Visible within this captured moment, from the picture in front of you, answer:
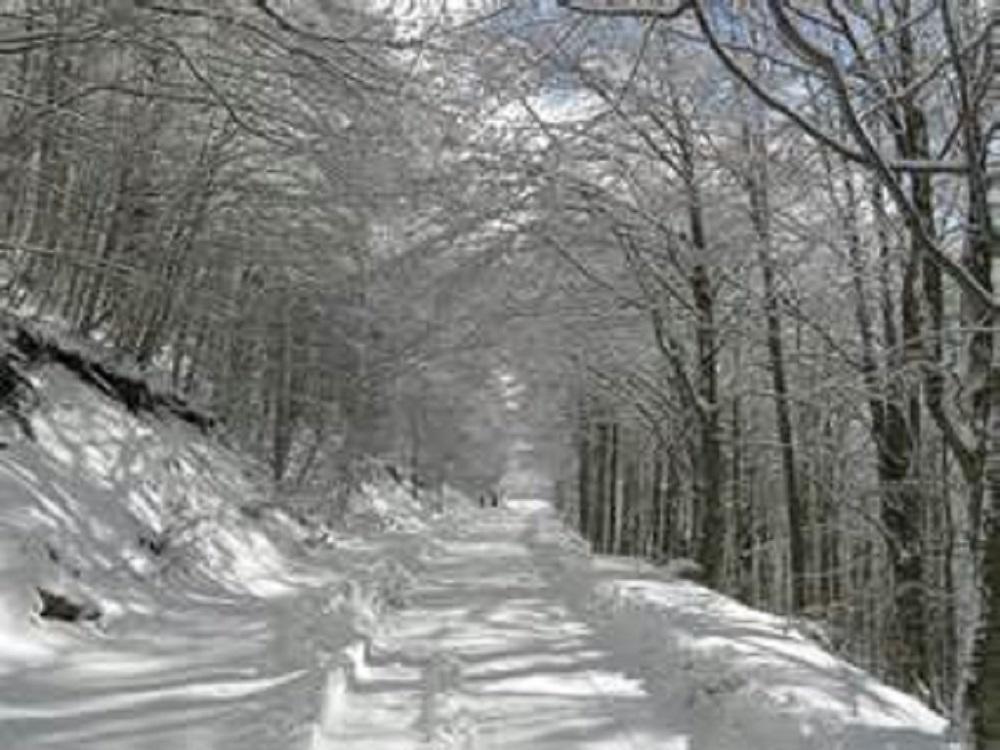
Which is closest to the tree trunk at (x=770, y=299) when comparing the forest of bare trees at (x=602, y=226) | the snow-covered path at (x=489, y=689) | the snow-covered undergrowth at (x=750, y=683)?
the forest of bare trees at (x=602, y=226)

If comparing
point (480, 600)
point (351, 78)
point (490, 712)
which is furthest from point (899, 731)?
point (480, 600)

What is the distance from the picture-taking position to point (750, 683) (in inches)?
296

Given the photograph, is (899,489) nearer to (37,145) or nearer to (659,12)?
(659,12)

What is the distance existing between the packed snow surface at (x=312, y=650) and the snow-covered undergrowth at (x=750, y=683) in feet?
0.09

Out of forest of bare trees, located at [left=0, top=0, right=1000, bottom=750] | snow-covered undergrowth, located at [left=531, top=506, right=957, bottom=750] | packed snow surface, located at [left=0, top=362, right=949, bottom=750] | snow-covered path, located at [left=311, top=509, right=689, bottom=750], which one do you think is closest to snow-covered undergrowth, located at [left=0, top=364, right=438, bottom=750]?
packed snow surface, located at [left=0, top=362, right=949, bottom=750]

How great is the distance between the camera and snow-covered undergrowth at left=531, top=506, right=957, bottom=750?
6.39 meters

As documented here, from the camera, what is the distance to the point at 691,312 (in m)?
15.1

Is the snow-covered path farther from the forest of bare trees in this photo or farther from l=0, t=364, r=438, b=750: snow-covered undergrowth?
the forest of bare trees

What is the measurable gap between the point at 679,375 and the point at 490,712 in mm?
10022

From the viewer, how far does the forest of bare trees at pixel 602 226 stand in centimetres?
620

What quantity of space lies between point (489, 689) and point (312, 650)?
1634 mm

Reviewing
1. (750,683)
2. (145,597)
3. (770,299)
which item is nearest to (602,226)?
(770,299)

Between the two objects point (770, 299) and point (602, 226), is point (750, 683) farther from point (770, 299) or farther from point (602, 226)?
point (602, 226)

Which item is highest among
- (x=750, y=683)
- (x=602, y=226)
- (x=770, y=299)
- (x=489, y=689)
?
(x=602, y=226)
